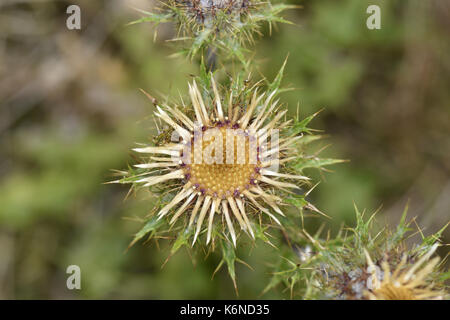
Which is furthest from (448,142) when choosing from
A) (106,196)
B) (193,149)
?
(106,196)

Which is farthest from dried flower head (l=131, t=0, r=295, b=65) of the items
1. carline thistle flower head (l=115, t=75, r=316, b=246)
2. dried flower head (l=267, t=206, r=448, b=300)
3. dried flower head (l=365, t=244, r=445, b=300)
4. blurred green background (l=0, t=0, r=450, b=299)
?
dried flower head (l=365, t=244, r=445, b=300)

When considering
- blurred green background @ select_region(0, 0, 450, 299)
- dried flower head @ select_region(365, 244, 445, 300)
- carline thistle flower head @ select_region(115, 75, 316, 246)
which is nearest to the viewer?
dried flower head @ select_region(365, 244, 445, 300)

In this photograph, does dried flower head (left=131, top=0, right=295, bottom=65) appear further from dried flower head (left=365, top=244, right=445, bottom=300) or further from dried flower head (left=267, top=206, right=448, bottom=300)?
dried flower head (left=365, top=244, right=445, bottom=300)

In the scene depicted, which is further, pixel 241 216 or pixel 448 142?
pixel 448 142

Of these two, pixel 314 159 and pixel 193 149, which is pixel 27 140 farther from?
pixel 314 159

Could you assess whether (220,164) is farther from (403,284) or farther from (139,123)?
(139,123)

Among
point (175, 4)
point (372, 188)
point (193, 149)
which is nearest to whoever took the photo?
point (193, 149)
